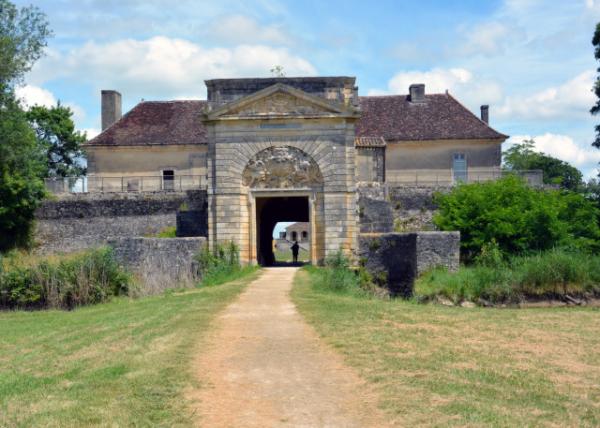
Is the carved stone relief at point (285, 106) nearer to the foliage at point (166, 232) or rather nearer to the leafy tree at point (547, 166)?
the foliage at point (166, 232)

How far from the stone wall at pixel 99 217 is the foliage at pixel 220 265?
10.5m

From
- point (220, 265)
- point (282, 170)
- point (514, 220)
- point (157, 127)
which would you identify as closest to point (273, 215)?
point (282, 170)

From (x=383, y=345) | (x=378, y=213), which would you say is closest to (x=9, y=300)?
(x=378, y=213)

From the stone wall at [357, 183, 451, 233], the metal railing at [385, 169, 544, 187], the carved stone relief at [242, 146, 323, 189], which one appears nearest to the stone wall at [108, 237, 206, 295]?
the carved stone relief at [242, 146, 323, 189]

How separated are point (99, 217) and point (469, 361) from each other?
2570 cm

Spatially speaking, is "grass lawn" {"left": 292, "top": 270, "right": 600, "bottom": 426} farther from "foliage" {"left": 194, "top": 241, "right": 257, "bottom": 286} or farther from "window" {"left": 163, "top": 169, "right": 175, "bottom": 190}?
"window" {"left": 163, "top": 169, "right": 175, "bottom": 190}

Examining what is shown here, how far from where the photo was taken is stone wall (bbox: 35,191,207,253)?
31.3 m

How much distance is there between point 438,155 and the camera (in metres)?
35.9

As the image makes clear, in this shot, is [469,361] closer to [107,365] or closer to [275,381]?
[275,381]

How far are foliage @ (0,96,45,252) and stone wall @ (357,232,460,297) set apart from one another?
1660 cm

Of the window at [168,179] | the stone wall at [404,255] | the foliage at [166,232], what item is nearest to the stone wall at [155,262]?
the stone wall at [404,255]

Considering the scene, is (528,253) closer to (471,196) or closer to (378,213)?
(471,196)

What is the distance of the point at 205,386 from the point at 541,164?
52.4 m

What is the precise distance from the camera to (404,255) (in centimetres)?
2119
